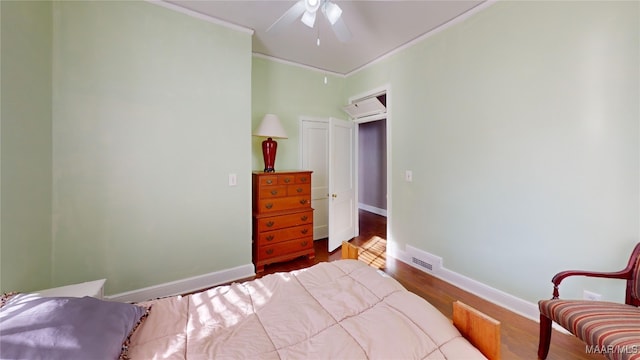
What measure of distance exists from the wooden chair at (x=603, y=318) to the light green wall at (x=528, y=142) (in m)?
0.20

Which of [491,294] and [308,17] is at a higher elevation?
[308,17]

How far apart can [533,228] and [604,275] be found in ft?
1.76

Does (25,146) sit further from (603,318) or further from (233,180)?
(603,318)

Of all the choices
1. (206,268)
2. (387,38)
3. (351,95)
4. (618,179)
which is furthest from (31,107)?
(618,179)

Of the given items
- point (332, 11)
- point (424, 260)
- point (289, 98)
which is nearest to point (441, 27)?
point (332, 11)

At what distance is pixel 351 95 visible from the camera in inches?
154

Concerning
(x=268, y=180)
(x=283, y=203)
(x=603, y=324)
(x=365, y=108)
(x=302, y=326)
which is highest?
(x=365, y=108)

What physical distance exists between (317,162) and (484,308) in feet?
8.89

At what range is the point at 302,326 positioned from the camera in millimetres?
1042

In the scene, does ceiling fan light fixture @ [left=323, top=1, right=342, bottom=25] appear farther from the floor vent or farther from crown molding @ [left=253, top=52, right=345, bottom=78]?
the floor vent

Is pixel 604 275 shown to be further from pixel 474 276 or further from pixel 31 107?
pixel 31 107

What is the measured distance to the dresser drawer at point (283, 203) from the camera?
9.39ft

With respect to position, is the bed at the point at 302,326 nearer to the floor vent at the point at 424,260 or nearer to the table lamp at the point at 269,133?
the floor vent at the point at 424,260

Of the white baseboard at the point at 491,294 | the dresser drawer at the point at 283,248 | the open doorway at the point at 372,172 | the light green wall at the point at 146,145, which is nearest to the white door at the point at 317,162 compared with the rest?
the open doorway at the point at 372,172
